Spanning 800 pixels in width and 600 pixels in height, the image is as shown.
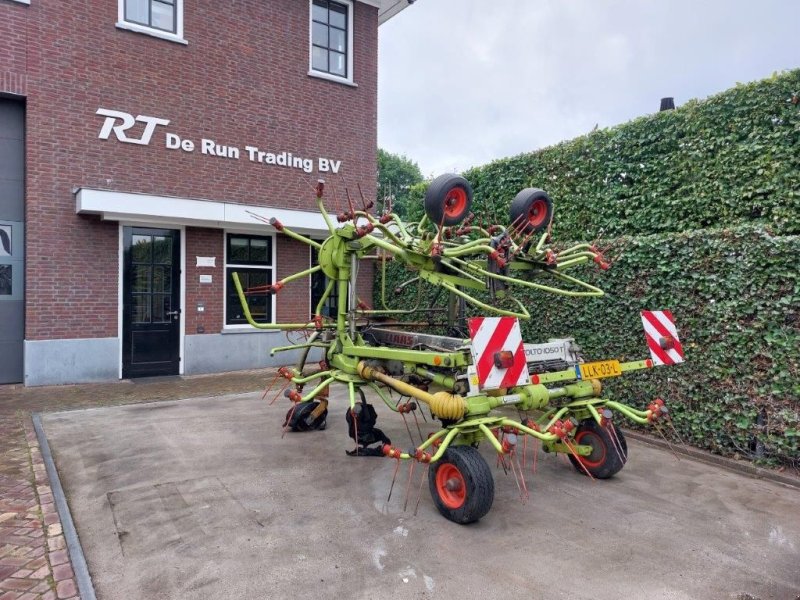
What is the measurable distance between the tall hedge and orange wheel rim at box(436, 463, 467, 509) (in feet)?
9.84

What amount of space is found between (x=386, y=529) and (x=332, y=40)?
10.1 metres

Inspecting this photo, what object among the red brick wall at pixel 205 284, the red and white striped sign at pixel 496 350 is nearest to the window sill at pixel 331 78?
the red brick wall at pixel 205 284

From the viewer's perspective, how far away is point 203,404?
7.38 metres

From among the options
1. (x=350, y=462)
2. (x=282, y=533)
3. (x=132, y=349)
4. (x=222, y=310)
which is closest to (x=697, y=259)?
(x=350, y=462)

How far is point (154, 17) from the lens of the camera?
920 centimetres

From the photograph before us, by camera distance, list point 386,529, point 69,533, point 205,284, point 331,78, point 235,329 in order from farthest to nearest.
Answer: point 331,78 → point 235,329 → point 205,284 → point 386,529 → point 69,533

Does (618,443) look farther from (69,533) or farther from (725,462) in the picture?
(69,533)

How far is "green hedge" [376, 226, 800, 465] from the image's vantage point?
4.88 metres

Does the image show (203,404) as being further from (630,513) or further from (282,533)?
(630,513)

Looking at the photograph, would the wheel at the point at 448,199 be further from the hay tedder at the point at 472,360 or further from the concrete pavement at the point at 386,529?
the concrete pavement at the point at 386,529

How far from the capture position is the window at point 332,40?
36.0 ft

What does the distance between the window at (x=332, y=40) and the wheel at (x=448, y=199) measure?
7.68 metres

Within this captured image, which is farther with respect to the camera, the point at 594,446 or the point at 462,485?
the point at 594,446

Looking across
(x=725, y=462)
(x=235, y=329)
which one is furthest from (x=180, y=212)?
(x=725, y=462)
